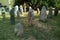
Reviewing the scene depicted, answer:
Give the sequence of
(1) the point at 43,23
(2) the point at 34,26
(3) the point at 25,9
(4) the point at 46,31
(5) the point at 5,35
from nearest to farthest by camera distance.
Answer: (5) the point at 5,35, (4) the point at 46,31, (2) the point at 34,26, (1) the point at 43,23, (3) the point at 25,9

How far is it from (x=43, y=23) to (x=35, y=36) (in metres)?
3.58

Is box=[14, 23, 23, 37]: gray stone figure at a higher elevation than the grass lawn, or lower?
higher

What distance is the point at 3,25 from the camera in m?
15.0

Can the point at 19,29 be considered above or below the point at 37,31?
above

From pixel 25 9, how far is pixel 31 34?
12382 mm

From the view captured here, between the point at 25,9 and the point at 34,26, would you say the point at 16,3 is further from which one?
the point at 34,26

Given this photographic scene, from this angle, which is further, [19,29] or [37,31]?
[37,31]

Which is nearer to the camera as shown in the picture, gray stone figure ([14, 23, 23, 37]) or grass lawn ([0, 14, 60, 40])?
gray stone figure ([14, 23, 23, 37])

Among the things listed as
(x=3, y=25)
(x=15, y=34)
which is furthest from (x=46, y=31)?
(x=3, y=25)

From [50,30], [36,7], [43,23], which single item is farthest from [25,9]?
[50,30]

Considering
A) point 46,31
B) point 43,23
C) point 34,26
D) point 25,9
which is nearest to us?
point 46,31

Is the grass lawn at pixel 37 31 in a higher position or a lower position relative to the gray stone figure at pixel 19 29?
lower

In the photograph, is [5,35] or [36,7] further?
[36,7]

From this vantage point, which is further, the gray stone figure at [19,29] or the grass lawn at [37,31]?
the grass lawn at [37,31]
